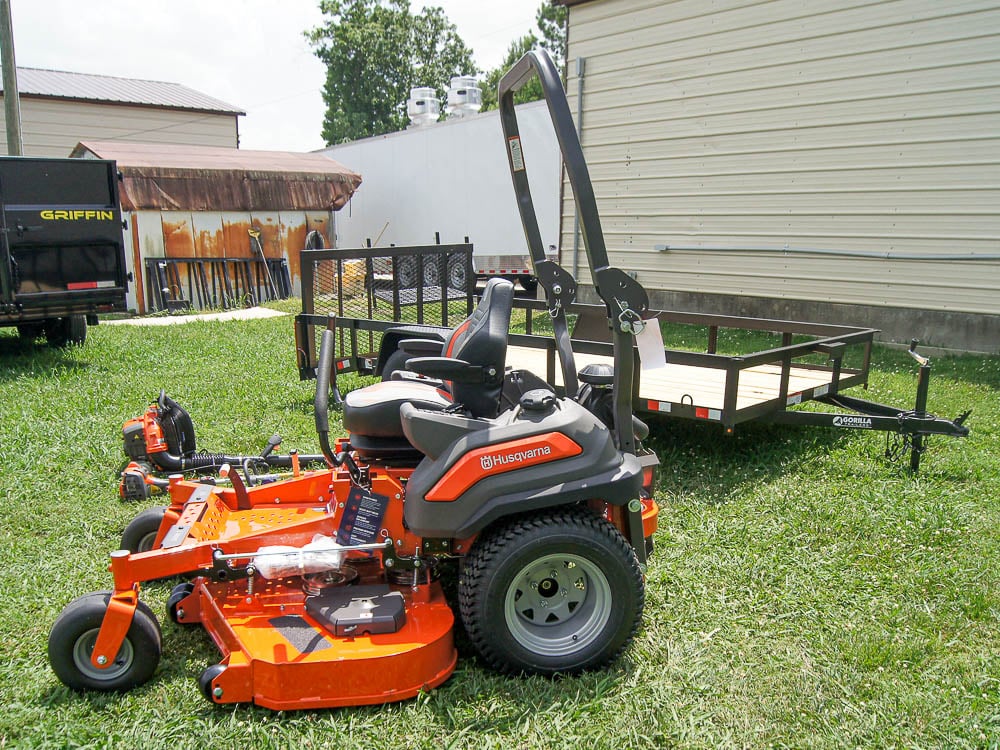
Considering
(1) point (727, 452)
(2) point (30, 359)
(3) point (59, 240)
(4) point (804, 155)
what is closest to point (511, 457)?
(1) point (727, 452)

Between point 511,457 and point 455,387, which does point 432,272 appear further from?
point 511,457

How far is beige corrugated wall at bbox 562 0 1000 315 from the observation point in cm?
873

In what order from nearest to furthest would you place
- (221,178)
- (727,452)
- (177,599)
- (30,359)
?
(177,599) < (727,452) < (30,359) < (221,178)

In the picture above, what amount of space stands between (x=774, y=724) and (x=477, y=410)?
61.2 inches

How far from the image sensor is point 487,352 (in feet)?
10.1

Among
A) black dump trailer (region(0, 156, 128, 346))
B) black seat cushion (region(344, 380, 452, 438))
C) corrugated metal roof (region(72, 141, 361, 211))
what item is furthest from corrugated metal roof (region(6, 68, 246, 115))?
black seat cushion (region(344, 380, 452, 438))

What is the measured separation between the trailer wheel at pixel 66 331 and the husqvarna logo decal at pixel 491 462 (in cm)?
840

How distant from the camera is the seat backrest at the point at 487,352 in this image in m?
3.08

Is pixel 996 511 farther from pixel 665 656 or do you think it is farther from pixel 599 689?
pixel 599 689

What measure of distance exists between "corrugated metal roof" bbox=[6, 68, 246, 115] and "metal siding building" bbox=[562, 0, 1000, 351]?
18299 mm

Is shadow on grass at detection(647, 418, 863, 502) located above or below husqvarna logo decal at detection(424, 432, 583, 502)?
below

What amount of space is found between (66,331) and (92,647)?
8.01m

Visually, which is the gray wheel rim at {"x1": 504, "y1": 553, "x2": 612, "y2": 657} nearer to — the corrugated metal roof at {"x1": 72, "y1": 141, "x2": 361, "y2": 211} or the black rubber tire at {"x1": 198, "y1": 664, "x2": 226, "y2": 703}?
the black rubber tire at {"x1": 198, "y1": 664, "x2": 226, "y2": 703}

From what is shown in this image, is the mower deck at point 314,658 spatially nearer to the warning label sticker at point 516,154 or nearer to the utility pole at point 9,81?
the warning label sticker at point 516,154
